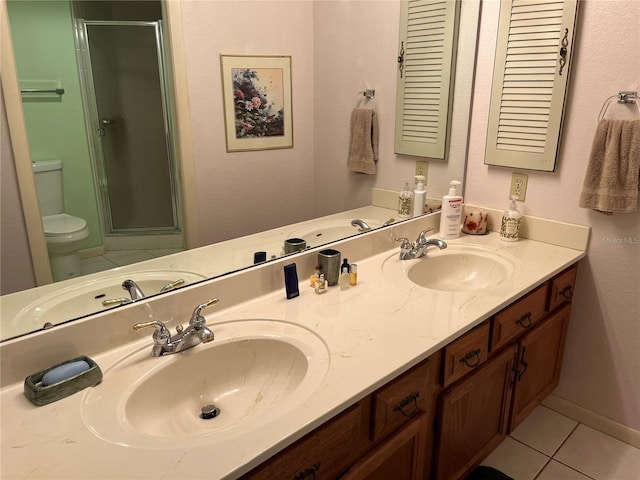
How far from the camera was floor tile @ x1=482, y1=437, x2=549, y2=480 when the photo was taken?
1850mm

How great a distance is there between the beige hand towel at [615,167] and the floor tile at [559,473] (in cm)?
101

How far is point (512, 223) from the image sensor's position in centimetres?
199

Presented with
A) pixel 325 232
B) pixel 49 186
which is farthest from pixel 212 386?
pixel 325 232

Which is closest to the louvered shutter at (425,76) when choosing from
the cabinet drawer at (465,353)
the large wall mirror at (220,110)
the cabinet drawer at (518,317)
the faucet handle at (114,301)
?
the large wall mirror at (220,110)

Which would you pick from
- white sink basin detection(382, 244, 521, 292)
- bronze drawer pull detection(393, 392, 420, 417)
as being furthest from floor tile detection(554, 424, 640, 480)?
bronze drawer pull detection(393, 392, 420, 417)

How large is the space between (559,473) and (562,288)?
72 centimetres

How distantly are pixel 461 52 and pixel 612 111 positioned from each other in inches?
25.7

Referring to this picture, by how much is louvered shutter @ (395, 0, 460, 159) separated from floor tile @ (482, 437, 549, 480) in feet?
4.17

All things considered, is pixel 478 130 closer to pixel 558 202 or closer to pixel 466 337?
pixel 558 202

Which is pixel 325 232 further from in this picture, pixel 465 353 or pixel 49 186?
pixel 49 186

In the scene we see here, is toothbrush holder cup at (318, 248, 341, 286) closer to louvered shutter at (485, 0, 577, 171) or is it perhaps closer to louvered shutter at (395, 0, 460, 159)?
louvered shutter at (395, 0, 460, 159)

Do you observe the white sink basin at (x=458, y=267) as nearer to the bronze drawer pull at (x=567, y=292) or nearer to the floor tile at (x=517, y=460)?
the bronze drawer pull at (x=567, y=292)

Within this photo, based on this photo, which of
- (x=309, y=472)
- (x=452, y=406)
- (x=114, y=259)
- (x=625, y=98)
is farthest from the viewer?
(x=625, y=98)

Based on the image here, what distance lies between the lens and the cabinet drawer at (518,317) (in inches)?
59.7
